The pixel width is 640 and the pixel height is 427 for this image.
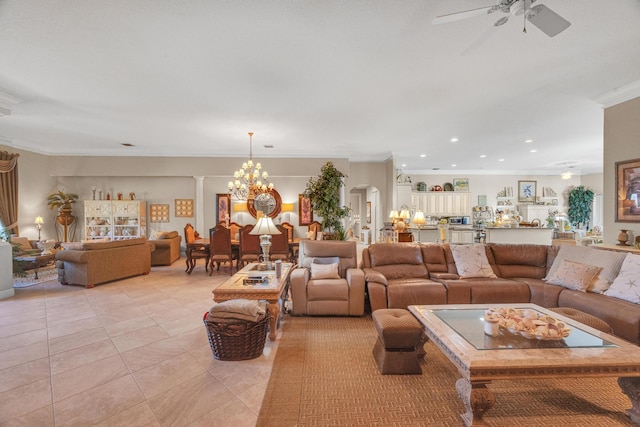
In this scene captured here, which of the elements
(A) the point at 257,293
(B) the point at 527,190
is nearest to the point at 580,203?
(B) the point at 527,190

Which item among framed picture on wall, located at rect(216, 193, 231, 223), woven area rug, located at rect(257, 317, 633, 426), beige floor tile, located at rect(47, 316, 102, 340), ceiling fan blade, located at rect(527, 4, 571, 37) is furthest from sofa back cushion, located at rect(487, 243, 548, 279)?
framed picture on wall, located at rect(216, 193, 231, 223)

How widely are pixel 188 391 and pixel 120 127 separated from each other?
496cm

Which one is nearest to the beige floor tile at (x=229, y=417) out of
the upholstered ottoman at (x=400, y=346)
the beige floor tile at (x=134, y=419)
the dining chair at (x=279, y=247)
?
the beige floor tile at (x=134, y=419)

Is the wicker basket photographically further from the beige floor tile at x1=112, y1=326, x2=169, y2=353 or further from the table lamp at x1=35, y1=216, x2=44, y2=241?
the table lamp at x1=35, y1=216, x2=44, y2=241

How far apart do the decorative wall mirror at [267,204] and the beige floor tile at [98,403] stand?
6033 millimetres

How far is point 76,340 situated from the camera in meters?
2.97

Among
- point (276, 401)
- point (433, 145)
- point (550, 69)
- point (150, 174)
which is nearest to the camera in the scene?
point (276, 401)

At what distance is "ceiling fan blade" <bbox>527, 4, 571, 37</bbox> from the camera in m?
1.78

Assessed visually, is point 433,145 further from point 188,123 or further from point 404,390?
point 404,390

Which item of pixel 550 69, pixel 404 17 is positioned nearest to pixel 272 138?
pixel 404 17

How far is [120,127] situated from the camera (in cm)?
518

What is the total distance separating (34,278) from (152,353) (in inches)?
197

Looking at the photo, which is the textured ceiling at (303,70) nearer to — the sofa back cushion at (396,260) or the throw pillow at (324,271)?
the sofa back cushion at (396,260)

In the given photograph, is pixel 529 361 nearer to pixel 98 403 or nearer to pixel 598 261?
pixel 598 261
